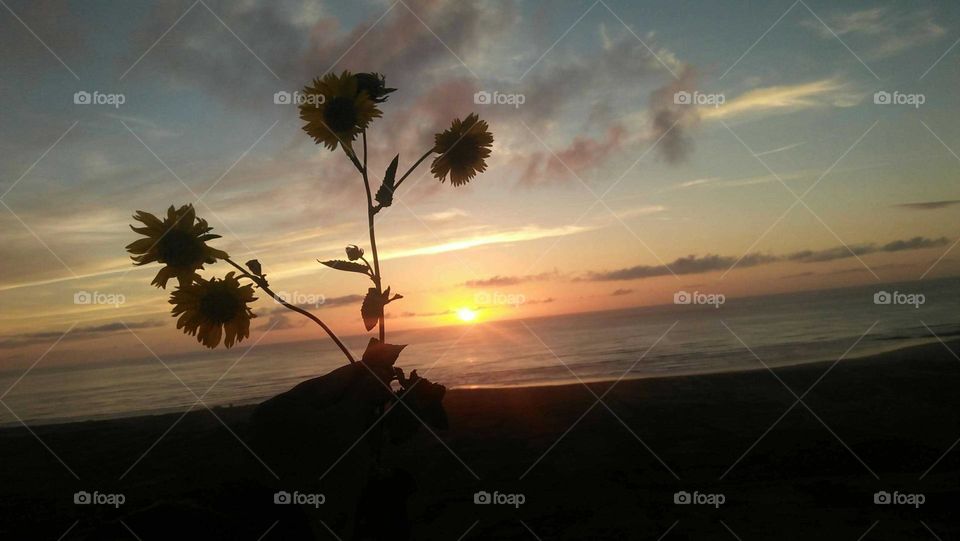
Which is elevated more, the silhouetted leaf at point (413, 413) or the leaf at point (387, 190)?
the leaf at point (387, 190)

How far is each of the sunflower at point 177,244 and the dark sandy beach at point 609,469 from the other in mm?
564

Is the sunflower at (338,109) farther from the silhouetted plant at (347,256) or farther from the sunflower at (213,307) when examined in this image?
the sunflower at (213,307)

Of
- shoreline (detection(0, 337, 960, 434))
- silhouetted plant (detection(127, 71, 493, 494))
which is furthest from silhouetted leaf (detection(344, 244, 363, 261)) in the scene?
shoreline (detection(0, 337, 960, 434))

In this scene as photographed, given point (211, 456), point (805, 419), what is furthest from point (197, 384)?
point (805, 419)

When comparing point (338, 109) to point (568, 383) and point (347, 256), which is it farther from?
point (568, 383)

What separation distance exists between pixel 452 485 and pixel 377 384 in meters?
5.03

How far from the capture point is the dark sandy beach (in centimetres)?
A: 407

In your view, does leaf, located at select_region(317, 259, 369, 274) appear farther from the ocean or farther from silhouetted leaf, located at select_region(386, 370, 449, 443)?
the ocean

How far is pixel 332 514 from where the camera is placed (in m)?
1.22

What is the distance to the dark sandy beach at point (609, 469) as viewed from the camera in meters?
4.07

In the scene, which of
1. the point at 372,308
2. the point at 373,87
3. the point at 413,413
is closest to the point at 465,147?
the point at 373,87

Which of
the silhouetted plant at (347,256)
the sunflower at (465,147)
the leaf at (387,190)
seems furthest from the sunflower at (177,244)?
the sunflower at (465,147)

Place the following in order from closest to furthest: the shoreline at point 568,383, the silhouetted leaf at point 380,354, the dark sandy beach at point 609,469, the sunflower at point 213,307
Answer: the silhouetted leaf at point 380,354
the sunflower at point 213,307
the dark sandy beach at point 609,469
the shoreline at point 568,383

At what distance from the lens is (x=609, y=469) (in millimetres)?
5965
